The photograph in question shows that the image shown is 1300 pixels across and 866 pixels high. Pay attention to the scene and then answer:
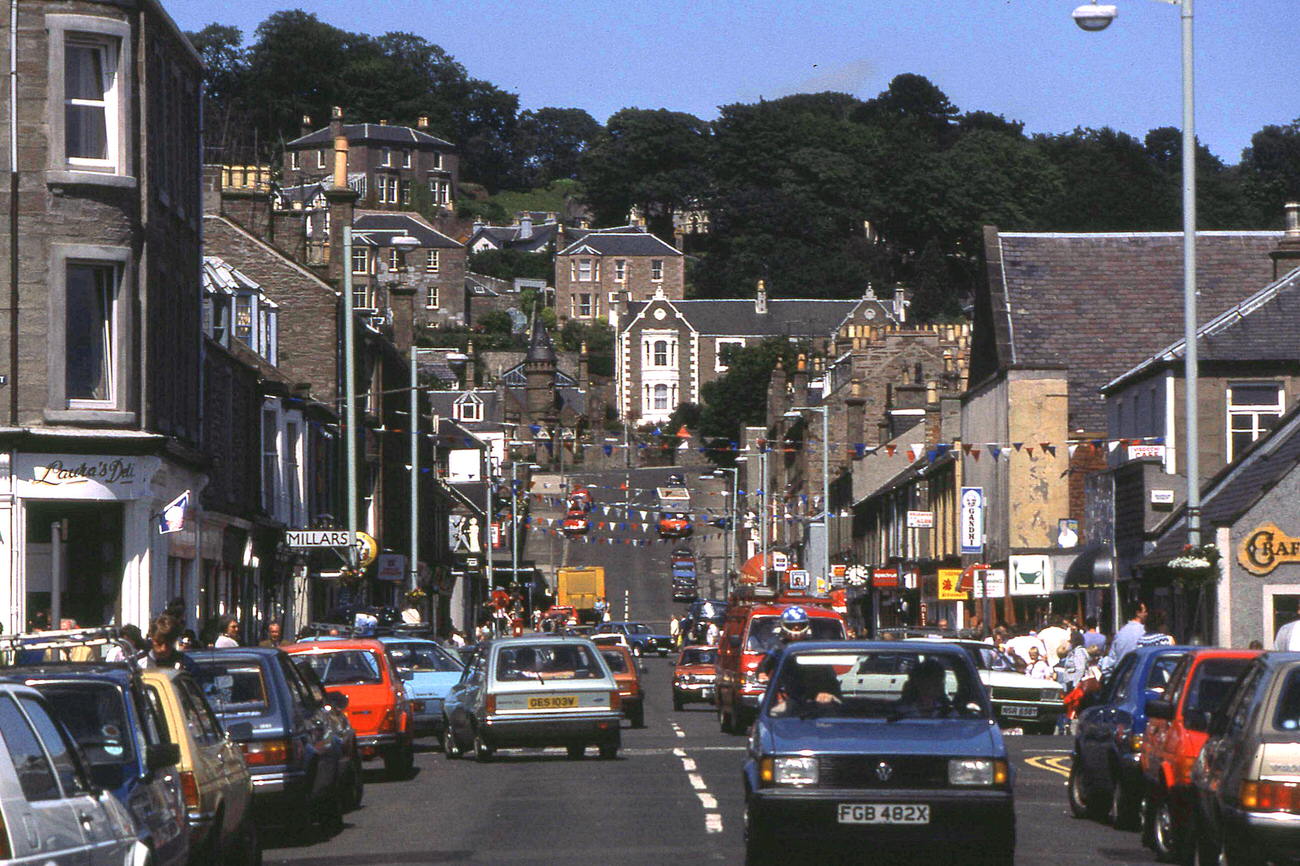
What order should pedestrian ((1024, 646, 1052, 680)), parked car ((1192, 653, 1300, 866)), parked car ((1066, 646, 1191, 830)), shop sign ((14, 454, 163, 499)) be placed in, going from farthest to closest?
1. pedestrian ((1024, 646, 1052, 680))
2. shop sign ((14, 454, 163, 499))
3. parked car ((1066, 646, 1191, 830))
4. parked car ((1192, 653, 1300, 866))

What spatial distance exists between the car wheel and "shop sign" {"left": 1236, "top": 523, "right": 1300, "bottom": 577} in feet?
50.4

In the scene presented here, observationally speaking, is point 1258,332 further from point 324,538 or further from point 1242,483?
point 324,538

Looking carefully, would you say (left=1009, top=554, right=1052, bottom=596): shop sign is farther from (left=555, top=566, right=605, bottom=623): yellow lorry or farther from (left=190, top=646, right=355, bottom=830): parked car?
(left=555, top=566, right=605, bottom=623): yellow lorry

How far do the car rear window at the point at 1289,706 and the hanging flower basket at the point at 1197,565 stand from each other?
1460 centimetres

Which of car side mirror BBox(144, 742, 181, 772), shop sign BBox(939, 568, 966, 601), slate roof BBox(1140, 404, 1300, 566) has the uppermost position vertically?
slate roof BBox(1140, 404, 1300, 566)

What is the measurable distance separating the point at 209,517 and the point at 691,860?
25.3 m

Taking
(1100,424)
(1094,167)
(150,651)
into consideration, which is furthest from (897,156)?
(150,651)

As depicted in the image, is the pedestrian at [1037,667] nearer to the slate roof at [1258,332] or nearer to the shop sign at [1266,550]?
the shop sign at [1266,550]

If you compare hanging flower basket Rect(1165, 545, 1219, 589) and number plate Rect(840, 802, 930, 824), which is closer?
number plate Rect(840, 802, 930, 824)

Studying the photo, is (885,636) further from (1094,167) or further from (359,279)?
(1094,167)

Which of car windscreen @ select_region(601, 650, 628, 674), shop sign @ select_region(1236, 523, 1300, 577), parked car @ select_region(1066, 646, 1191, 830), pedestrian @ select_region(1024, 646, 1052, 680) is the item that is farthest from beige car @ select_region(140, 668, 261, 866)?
shop sign @ select_region(1236, 523, 1300, 577)

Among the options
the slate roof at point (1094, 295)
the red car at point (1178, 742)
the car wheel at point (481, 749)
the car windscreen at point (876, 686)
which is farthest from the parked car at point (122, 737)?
the slate roof at point (1094, 295)

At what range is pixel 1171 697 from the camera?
15.4 m

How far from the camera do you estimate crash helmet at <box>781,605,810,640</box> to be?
3155 centimetres
